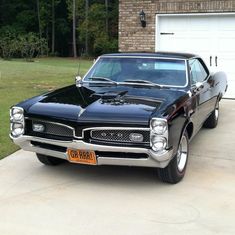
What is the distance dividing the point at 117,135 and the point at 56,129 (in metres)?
0.75

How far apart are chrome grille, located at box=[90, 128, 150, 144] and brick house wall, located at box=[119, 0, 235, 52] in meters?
8.28

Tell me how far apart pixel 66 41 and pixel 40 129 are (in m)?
58.4

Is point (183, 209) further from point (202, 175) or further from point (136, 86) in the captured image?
point (136, 86)

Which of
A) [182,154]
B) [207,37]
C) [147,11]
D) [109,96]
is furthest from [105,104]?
[147,11]

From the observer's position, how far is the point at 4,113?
400 inches

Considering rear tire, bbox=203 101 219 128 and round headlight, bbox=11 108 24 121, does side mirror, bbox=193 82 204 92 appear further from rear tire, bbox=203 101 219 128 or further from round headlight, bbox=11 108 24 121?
round headlight, bbox=11 108 24 121

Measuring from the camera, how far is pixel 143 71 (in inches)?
268

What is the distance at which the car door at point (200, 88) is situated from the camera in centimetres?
671

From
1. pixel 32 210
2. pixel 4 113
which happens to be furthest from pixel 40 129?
pixel 4 113

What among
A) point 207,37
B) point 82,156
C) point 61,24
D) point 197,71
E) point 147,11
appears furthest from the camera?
point 61,24

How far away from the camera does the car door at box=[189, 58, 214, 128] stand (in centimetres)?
671

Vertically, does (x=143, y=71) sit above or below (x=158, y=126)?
above

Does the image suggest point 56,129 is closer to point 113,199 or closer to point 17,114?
point 17,114

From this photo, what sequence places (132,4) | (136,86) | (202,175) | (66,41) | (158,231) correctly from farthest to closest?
(66,41) → (132,4) → (136,86) → (202,175) → (158,231)
